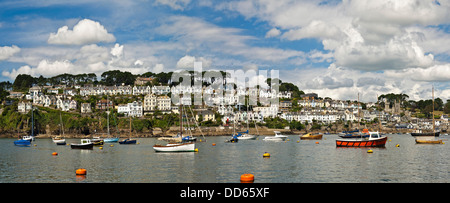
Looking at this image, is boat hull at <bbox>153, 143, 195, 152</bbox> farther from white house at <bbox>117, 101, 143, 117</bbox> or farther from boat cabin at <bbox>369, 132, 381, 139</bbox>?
white house at <bbox>117, 101, 143, 117</bbox>

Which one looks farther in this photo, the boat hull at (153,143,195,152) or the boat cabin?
the boat cabin

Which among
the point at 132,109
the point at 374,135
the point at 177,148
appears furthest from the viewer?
the point at 132,109

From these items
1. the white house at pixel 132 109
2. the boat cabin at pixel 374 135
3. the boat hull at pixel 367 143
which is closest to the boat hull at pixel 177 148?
the boat hull at pixel 367 143

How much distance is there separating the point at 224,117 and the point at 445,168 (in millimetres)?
115173

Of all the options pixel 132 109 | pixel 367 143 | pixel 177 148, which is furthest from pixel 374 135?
pixel 132 109

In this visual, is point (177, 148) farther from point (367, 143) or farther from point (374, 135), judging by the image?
point (374, 135)

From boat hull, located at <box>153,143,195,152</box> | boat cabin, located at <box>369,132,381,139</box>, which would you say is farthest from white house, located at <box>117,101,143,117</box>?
boat cabin, located at <box>369,132,381,139</box>

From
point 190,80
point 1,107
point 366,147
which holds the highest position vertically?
point 190,80

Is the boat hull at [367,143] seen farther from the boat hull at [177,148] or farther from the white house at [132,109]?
the white house at [132,109]

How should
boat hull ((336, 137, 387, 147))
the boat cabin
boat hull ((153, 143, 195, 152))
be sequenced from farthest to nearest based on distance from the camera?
1. the boat cabin
2. boat hull ((336, 137, 387, 147))
3. boat hull ((153, 143, 195, 152))

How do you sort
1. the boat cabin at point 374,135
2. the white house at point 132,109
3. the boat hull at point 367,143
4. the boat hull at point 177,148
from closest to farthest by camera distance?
the boat hull at point 177,148
the boat hull at point 367,143
the boat cabin at point 374,135
the white house at point 132,109
